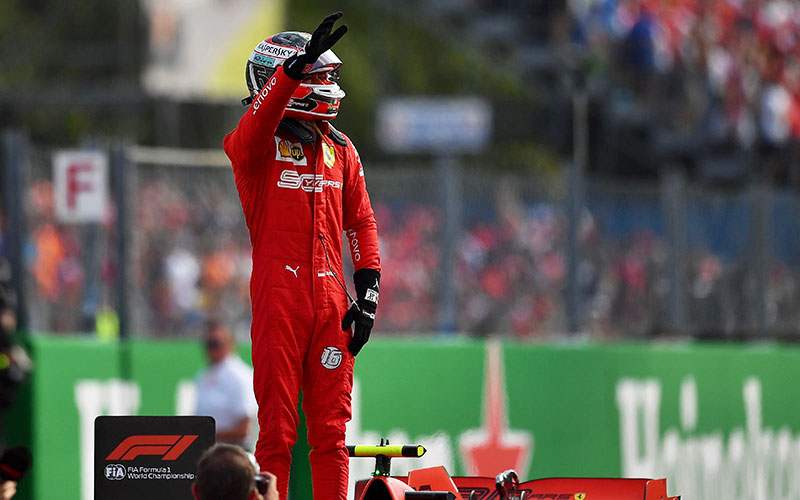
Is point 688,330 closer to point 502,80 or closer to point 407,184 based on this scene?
point 407,184

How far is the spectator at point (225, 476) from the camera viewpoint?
15.4 ft

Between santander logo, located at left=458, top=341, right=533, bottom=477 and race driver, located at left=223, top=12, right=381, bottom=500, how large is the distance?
15.8ft

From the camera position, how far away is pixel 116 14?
1293 inches

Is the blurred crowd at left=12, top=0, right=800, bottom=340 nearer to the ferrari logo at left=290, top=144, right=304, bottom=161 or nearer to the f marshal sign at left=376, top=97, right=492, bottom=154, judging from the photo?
the ferrari logo at left=290, top=144, right=304, bottom=161

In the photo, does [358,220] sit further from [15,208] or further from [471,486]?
[15,208]

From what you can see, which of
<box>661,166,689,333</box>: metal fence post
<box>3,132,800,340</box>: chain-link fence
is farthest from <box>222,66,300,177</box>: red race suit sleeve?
<box>661,166,689,333</box>: metal fence post

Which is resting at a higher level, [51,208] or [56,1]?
[56,1]

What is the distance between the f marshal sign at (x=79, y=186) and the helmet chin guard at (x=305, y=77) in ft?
11.8

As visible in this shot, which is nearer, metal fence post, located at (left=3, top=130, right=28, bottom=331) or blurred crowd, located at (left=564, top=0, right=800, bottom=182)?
metal fence post, located at (left=3, top=130, right=28, bottom=331)

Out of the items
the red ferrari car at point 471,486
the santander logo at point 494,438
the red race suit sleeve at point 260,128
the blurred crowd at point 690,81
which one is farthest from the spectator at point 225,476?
the blurred crowd at point 690,81

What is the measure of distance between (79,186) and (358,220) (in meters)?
3.59

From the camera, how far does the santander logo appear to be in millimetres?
10812

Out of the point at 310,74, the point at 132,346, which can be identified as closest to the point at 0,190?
the point at 132,346

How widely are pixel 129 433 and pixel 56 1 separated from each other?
3104cm
